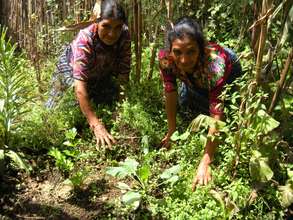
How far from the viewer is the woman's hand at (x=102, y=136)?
3.24m

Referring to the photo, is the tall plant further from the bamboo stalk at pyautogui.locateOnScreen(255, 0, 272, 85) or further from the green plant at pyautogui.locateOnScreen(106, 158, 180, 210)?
the bamboo stalk at pyautogui.locateOnScreen(255, 0, 272, 85)

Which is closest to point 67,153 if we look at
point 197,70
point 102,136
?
point 102,136

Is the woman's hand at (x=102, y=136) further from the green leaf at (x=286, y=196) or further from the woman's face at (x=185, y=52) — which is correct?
the green leaf at (x=286, y=196)

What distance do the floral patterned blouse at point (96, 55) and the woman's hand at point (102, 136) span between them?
425 mm

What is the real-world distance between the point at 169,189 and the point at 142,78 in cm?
145

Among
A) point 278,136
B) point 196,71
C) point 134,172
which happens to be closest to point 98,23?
point 196,71

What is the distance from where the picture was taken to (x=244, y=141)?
2666 mm

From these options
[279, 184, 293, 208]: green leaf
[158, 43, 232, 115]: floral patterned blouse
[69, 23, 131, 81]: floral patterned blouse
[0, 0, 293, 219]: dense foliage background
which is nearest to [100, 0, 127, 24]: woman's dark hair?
[69, 23, 131, 81]: floral patterned blouse

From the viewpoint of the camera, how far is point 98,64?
375 centimetres

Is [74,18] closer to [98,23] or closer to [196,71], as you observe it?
[98,23]

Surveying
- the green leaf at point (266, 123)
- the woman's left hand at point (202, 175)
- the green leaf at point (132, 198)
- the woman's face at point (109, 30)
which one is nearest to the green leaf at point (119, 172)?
the green leaf at point (132, 198)

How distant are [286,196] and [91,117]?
144 cm

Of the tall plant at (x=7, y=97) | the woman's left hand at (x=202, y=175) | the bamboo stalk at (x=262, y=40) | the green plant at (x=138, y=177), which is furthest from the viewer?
the tall plant at (x=7, y=97)

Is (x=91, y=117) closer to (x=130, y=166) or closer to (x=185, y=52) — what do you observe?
(x=130, y=166)
